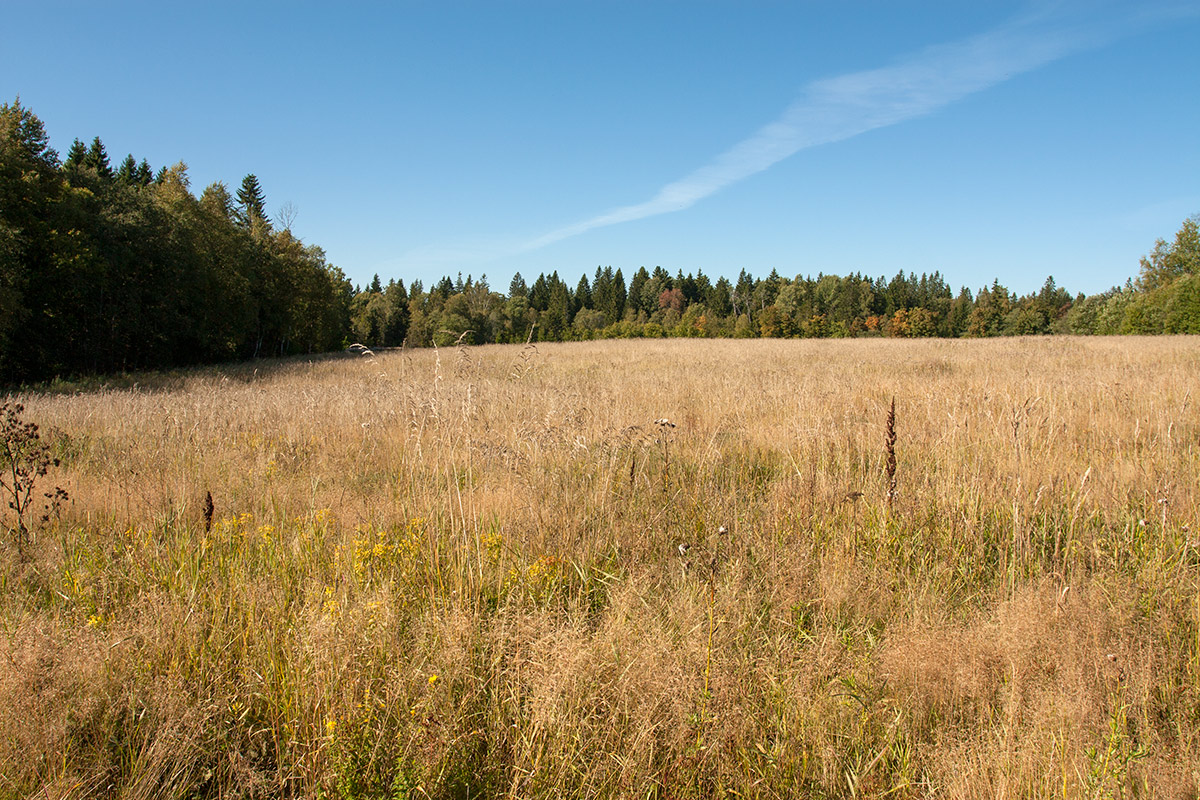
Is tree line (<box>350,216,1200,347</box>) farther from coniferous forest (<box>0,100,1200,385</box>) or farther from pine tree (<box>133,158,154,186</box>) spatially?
pine tree (<box>133,158,154,186</box>)

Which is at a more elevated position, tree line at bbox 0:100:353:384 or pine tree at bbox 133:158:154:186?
pine tree at bbox 133:158:154:186

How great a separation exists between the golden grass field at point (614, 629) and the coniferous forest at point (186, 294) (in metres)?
1.45

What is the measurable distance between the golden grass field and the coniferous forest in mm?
1445

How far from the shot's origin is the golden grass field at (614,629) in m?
1.69

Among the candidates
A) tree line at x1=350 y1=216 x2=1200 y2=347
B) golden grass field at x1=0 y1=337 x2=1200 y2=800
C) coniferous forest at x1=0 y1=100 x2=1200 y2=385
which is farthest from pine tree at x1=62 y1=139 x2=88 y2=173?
golden grass field at x1=0 y1=337 x2=1200 y2=800

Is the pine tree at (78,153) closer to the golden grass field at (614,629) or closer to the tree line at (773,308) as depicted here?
the tree line at (773,308)

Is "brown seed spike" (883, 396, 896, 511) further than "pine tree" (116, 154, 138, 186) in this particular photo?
No

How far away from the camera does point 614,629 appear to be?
2244 millimetres

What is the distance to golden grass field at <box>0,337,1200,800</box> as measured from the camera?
169 centimetres

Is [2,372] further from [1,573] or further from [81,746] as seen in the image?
[81,746]

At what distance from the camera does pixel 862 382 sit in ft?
30.6

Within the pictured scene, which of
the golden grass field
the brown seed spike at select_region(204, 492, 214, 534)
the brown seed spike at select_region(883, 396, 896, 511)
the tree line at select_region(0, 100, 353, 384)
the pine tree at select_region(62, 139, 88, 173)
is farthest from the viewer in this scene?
the pine tree at select_region(62, 139, 88, 173)

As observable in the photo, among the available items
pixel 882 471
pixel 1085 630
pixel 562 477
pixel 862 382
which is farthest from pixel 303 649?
pixel 862 382

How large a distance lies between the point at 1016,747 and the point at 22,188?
84.7 feet
